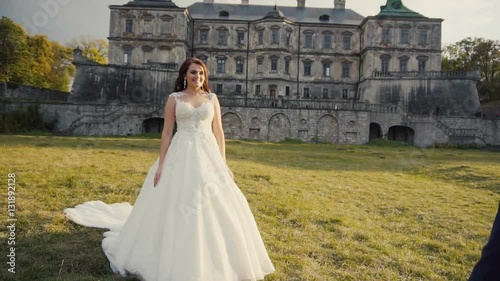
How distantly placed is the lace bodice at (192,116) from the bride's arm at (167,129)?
0.08 metres

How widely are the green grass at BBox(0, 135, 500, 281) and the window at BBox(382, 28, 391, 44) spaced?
35.3 meters

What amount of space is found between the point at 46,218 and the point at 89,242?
140 cm

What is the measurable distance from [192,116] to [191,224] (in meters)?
1.57

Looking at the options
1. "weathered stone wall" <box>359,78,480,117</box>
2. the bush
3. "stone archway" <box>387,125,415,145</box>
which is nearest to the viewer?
the bush

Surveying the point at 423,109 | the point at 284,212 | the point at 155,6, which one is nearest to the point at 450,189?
the point at 284,212

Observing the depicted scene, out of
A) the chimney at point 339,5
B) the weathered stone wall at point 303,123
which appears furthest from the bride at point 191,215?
the chimney at point 339,5

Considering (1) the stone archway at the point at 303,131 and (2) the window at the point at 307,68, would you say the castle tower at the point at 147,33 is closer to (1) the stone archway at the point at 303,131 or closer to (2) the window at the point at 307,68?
(2) the window at the point at 307,68

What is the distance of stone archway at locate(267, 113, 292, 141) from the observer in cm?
3688

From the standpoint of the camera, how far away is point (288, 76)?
4828 cm

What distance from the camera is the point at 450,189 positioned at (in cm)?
1324

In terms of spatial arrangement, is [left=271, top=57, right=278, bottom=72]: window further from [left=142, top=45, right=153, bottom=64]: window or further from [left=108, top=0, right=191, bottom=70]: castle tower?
[left=142, top=45, right=153, bottom=64]: window

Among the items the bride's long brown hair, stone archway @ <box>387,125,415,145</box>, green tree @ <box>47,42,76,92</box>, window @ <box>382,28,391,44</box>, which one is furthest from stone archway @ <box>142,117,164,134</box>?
the bride's long brown hair

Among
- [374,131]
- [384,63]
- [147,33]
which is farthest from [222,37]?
[374,131]

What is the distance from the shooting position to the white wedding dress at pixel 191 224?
4.28m
